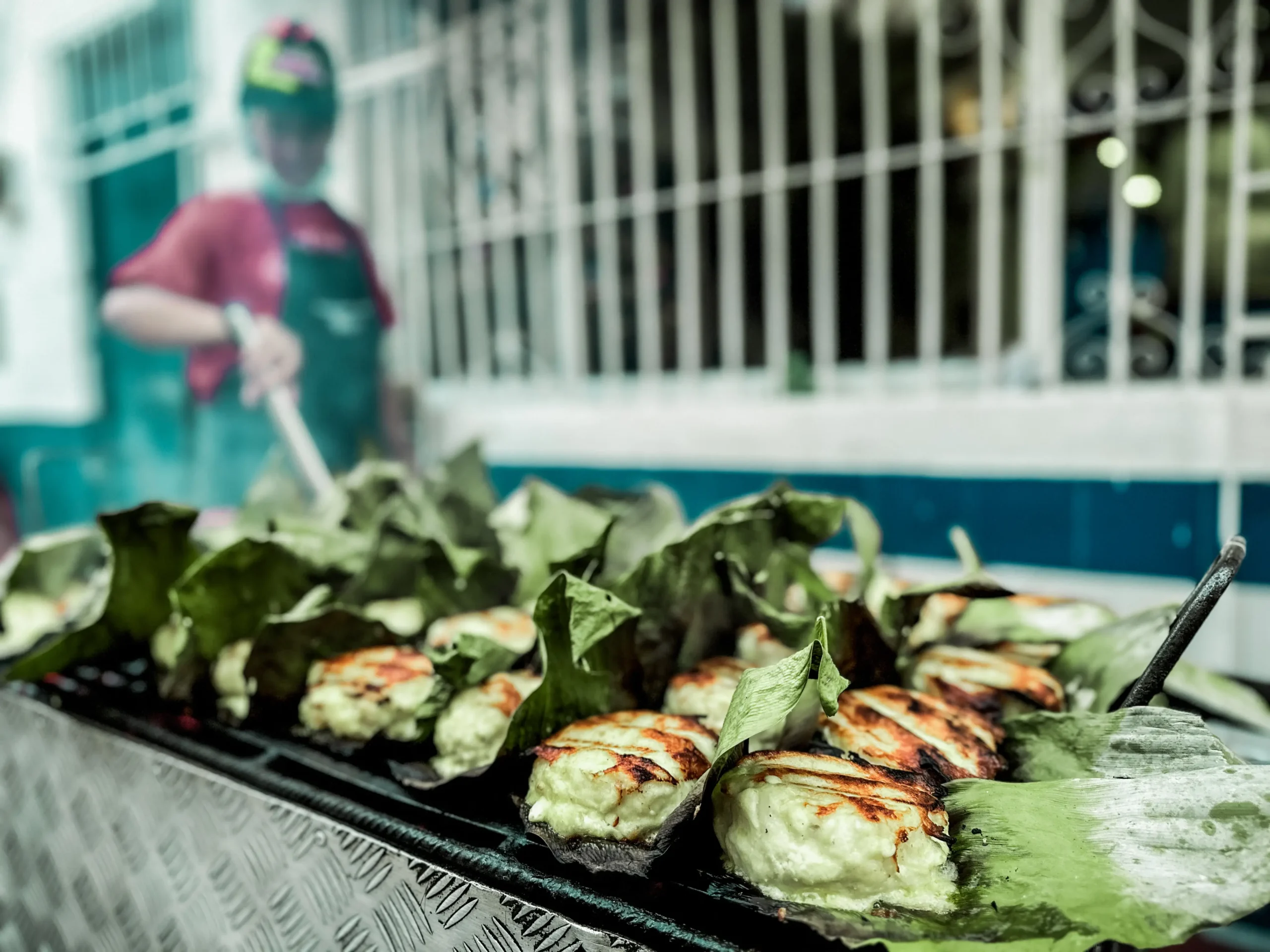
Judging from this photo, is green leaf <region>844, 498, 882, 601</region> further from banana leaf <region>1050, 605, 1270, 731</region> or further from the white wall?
the white wall

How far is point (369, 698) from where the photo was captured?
0.99 meters

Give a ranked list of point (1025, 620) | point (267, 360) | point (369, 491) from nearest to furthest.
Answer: point (1025, 620) → point (369, 491) → point (267, 360)

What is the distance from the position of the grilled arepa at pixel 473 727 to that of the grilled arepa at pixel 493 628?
0.31 ft

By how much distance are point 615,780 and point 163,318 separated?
294 centimetres

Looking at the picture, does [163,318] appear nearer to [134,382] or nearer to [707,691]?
[134,382]

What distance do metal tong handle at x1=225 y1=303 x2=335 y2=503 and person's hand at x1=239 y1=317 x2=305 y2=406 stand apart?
3 cm

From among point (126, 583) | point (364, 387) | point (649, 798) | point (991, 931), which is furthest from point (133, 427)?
point (991, 931)

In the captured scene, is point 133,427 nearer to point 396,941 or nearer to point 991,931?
point 396,941

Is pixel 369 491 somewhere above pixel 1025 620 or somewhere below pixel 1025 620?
above

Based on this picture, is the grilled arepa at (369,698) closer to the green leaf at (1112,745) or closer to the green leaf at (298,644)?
the green leaf at (298,644)

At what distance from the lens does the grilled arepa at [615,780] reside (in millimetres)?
743

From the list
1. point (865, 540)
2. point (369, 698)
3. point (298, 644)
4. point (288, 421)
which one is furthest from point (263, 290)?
point (865, 540)

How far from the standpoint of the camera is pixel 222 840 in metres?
0.99

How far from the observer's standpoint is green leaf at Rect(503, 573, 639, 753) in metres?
0.86
